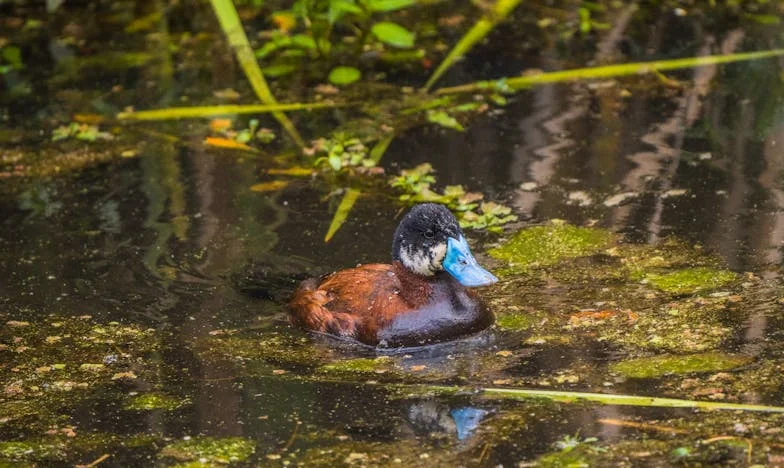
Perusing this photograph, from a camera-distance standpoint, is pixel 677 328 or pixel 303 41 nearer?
pixel 677 328

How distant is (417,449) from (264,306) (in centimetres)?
180

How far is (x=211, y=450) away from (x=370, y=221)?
104 inches

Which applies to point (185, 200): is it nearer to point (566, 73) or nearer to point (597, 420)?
point (566, 73)

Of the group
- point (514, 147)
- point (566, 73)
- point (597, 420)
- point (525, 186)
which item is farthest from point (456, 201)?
point (597, 420)

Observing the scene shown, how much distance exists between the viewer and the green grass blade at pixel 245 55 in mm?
9031

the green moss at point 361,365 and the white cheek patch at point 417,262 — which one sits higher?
the white cheek patch at point 417,262

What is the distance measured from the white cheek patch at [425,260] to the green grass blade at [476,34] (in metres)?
3.57

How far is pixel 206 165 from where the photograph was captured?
823 cm

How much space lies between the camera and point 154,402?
5.27 metres

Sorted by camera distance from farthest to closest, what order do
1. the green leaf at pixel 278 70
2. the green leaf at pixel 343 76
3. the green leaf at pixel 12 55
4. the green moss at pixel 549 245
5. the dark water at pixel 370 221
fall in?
the green leaf at pixel 12 55 → the green leaf at pixel 278 70 → the green leaf at pixel 343 76 → the green moss at pixel 549 245 → the dark water at pixel 370 221

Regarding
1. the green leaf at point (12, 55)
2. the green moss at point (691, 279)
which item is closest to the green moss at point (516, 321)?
the green moss at point (691, 279)

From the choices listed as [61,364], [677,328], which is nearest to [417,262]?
[677,328]

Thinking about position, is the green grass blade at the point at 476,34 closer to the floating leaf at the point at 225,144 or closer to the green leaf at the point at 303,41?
the green leaf at the point at 303,41

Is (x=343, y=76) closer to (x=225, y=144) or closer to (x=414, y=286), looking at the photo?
(x=225, y=144)
